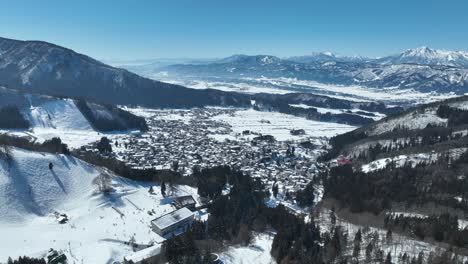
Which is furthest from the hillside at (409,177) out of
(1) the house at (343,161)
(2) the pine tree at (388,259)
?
(2) the pine tree at (388,259)

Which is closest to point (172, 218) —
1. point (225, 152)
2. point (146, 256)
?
point (146, 256)

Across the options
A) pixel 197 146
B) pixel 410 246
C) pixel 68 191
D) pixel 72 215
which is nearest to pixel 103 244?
pixel 72 215

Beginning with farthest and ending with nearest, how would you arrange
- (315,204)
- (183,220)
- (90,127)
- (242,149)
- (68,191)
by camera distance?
(90,127) → (242,149) → (315,204) → (68,191) → (183,220)

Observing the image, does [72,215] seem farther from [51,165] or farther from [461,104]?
[461,104]

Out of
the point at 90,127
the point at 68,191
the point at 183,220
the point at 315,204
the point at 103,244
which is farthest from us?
the point at 90,127

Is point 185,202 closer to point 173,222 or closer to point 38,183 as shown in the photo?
point 173,222

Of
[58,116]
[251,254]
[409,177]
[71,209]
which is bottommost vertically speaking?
[251,254]
